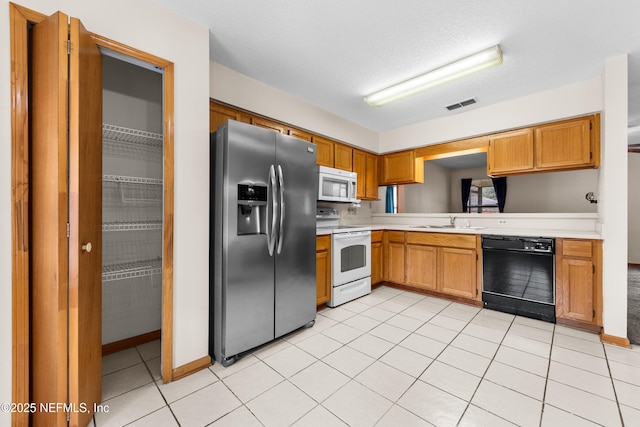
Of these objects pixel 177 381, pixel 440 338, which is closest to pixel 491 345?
pixel 440 338

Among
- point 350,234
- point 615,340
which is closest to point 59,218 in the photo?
point 350,234

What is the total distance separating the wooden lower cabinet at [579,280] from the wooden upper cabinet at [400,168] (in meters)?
2.04

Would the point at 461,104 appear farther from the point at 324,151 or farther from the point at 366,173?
the point at 324,151

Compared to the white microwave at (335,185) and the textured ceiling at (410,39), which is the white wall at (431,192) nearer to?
the white microwave at (335,185)

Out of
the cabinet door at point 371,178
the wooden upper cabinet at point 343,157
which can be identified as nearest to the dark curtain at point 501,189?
the cabinet door at point 371,178

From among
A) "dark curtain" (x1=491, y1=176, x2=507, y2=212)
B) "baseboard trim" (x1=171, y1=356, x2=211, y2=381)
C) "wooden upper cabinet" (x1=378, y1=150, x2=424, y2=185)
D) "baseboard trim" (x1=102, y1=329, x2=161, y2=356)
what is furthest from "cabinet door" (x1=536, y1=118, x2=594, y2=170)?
"baseboard trim" (x1=102, y1=329, x2=161, y2=356)

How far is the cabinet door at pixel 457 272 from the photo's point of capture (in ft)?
10.8

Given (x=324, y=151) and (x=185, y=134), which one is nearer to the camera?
(x=185, y=134)

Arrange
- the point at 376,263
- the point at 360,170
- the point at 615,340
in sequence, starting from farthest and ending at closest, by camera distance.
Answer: the point at 360,170, the point at 376,263, the point at 615,340

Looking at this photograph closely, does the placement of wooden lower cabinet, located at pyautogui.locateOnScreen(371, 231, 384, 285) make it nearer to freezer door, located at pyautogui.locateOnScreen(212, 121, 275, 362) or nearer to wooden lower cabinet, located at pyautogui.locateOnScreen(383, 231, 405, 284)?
wooden lower cabinet, located at pyautogui.locateOnScreen(383, 231, 405, 284)

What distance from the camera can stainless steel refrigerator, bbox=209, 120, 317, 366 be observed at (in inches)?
80.2

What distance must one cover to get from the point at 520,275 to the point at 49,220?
159 inches

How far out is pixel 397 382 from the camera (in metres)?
1.82

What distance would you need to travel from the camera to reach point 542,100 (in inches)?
121
